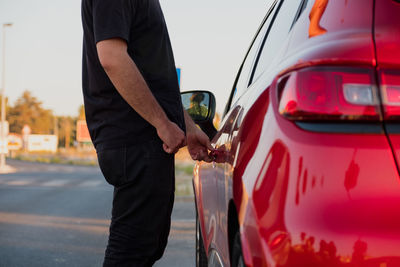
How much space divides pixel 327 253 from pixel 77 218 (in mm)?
8169

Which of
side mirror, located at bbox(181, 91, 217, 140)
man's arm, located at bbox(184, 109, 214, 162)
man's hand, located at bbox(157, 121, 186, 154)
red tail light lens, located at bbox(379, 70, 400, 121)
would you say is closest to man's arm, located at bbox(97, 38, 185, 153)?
man's hand, located at bbox(157, 121, 186, 154)

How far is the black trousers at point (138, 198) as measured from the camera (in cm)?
257

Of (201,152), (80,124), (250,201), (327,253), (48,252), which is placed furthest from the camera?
(80,124)

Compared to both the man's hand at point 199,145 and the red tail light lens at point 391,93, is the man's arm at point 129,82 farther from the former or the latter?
the red tail light lens at point 391,93

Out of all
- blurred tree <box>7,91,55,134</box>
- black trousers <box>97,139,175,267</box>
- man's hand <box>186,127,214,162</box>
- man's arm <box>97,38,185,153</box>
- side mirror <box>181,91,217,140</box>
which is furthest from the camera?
blurred tree <box>7,91,55,134</box>

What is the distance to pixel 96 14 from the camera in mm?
2488

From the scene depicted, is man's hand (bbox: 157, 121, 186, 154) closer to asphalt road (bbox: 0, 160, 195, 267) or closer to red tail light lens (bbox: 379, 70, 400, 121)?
red tail light lens (bbox: 379, 70, 400, 121)

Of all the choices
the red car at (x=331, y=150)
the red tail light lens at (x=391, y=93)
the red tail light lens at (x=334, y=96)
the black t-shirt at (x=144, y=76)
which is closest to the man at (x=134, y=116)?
the black t-shirt at (x=144, y=76)

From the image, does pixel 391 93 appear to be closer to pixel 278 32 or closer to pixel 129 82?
pixel 278 32

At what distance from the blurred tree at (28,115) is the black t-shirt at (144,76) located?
111 meters

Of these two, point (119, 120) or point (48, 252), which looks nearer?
point (119, 120)

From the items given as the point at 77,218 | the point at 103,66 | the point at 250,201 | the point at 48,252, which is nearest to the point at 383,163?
the point at 250,201

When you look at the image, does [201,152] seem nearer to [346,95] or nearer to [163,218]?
[163,218]

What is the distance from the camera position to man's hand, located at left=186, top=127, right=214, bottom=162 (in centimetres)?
287
